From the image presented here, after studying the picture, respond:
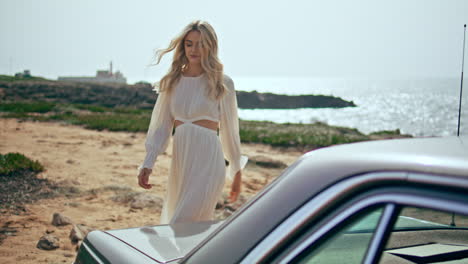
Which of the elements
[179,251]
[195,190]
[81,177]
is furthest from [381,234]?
[81,177]

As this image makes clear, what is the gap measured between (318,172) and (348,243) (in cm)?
22

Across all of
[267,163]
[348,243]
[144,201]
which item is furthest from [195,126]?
[267,163]

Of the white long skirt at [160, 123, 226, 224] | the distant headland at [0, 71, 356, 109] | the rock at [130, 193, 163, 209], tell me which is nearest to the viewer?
the white long skirt at [160, 123, 226, 224]

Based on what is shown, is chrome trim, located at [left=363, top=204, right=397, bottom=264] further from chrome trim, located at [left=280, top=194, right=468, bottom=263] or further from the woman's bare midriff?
the woman's bare midriff

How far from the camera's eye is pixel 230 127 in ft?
11.0

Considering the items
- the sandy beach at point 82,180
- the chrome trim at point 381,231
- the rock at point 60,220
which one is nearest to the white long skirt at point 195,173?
the sandy beach at point 82,180

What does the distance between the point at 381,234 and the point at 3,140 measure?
12.0 meters

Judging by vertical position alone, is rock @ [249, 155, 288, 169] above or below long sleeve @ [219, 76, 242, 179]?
below

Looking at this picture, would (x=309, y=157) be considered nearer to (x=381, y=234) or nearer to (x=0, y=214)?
(x=381, y=234)

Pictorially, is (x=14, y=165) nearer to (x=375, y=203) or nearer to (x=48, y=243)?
(x=48, y=243)

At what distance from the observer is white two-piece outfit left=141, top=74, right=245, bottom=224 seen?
3.15 m

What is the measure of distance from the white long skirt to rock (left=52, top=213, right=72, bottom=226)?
2516 mm

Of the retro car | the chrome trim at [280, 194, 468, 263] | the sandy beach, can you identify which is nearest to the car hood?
the retro car

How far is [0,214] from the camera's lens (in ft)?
17.7
